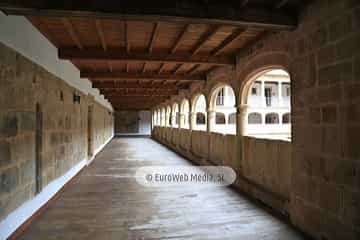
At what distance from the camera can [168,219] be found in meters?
3.11

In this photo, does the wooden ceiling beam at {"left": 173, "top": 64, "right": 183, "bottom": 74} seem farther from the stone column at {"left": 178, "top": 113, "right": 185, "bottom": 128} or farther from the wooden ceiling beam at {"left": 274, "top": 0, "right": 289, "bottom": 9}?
the stone column at {"left": 178, "top": 113, "right": 185, "bottom": 128}

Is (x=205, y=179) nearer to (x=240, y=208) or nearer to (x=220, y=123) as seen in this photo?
(x=240, y=208)

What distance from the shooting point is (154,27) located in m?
3.35

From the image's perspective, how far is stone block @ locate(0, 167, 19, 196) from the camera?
2.32 metres

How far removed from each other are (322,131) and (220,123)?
2030cm

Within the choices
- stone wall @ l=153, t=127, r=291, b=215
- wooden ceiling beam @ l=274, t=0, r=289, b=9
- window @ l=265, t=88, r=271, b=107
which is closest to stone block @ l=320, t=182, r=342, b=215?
stone wall @ l=153, t=127, r=291, b=215

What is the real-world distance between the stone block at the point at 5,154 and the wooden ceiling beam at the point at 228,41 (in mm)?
3361

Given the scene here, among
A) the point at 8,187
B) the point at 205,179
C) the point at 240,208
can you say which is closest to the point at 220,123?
the point at 205,179

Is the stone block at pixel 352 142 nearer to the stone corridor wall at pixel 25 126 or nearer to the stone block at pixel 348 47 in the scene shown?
the stone block at pixel 348 47

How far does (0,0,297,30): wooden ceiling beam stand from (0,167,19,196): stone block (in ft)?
5.43

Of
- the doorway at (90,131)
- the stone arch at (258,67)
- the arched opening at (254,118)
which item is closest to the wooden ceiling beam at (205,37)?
the stone arch at (258,67)

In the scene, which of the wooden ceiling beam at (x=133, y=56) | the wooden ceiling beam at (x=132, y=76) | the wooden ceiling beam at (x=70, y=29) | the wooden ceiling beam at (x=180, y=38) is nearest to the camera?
the wooden ceiling beam at (x=70, y=29)

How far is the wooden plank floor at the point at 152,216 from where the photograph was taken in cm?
273

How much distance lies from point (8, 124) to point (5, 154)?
316 millimetres
